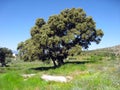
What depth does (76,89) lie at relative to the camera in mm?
10523

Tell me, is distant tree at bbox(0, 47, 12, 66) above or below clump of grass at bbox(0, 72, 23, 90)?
above

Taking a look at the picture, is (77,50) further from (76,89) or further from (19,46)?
(76,89)

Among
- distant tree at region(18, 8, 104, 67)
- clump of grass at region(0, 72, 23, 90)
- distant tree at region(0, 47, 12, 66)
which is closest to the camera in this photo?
clump of grass at region(0, 72, 23, 90)

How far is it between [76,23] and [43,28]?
4842 mm

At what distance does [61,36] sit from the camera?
38156mm

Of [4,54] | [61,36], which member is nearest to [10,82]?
[61,36]

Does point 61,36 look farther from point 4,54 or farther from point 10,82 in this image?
point 4,54

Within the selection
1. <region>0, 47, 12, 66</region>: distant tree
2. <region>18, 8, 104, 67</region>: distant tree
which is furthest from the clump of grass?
<region>0, 47, 12, 66</region>: distant tree

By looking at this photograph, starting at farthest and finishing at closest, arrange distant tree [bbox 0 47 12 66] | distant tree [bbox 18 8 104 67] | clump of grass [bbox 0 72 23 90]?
distant tree [bbox 0 47 12 66] < distant tree [bbox 18 8 104 67] < clump of grass [bbox 0 72 23 90]

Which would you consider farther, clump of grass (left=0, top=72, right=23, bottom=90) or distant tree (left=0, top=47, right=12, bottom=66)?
distant tree (left=0, top=47, right=12, bottom=66)

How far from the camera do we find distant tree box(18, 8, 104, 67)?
118ft

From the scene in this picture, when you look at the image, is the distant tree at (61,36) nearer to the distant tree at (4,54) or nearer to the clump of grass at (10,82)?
the clump of grass at (10,82)

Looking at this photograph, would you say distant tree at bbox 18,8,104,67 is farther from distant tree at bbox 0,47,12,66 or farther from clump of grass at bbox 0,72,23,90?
distant tree at bbox 0,47,12,66

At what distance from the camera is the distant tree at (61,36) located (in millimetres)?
35844
